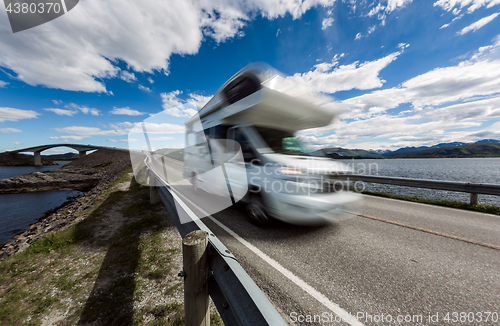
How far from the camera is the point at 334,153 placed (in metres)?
4.94

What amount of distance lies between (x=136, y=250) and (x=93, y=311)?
3.93 ft

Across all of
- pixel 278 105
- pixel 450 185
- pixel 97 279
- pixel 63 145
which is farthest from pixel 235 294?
pixel 63 145

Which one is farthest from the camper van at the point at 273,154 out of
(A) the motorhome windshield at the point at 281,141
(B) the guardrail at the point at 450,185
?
(B) the guardrail at the point at 450,185

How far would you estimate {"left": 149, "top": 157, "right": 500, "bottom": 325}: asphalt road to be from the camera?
6.45 feet

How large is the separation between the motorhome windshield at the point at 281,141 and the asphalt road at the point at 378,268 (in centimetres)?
172

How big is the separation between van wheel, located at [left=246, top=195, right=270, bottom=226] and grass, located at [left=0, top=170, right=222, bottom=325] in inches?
64.2

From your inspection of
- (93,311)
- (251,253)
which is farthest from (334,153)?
(93,311)

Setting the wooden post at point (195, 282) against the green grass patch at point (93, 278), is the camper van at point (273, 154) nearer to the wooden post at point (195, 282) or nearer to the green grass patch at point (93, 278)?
the green grass patch at point (93, 278)

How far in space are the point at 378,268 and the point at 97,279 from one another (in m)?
4.03

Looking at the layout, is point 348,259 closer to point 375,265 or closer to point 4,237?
point 375,265

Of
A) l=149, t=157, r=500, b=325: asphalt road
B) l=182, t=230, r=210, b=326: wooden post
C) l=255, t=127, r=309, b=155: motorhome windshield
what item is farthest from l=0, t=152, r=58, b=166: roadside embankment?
l=182, t=230, r=210, b=326: wooden post

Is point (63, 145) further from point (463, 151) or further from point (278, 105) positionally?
point (463, 151)

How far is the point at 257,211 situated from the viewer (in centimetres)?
395

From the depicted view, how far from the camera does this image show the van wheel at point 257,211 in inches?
152
